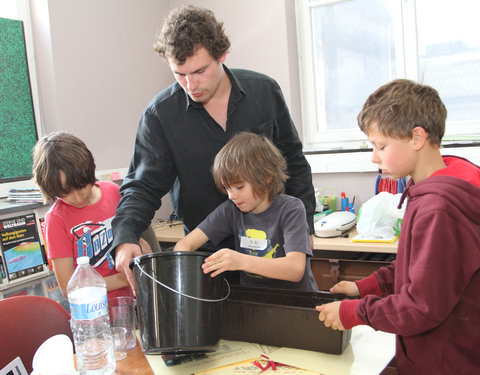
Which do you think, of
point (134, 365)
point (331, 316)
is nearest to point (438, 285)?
point (331, 316)

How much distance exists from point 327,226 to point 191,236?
3.91ft

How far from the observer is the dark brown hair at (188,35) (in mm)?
1289

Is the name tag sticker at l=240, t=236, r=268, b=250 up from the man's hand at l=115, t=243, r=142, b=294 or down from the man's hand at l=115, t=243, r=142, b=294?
down

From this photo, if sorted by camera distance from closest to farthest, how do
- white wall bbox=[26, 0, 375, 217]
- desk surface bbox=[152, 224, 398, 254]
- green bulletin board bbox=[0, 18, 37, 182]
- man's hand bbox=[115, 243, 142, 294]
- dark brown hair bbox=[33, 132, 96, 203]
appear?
man's hand bbox=[115, 243, 142, 294]
dark brown hair bbox=[33, 132, 96, 203]
desk surface bbox=[152, 224, 398, 254]
green bulletin board bbox=[0, 18, 37, 182]
white wall bbox=[26, 0, 375, 217]

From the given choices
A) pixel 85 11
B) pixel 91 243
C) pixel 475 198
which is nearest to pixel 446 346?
pixel 475 198

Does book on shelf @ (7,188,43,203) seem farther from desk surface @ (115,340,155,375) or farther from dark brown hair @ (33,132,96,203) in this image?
desk surface @ (115,340,155,375)

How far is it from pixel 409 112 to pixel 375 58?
6.81 feet

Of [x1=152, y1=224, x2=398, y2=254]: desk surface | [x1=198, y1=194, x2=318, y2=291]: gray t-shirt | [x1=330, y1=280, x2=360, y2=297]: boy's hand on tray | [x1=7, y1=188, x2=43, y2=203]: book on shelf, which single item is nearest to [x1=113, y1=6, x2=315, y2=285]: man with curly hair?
[x1=198, y1=194, x2=318, y2=291]: gray t-shirt

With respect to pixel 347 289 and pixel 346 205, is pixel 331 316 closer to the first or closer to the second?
pixel 347 289

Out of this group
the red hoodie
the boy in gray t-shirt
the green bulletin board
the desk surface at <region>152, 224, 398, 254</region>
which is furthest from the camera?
the green bulletin board

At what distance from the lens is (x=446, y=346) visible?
102cm

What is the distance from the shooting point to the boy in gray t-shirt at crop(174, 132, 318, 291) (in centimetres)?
136

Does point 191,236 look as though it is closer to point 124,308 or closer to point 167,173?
point 167,173

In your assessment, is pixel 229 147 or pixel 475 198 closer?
pixel 475 198
